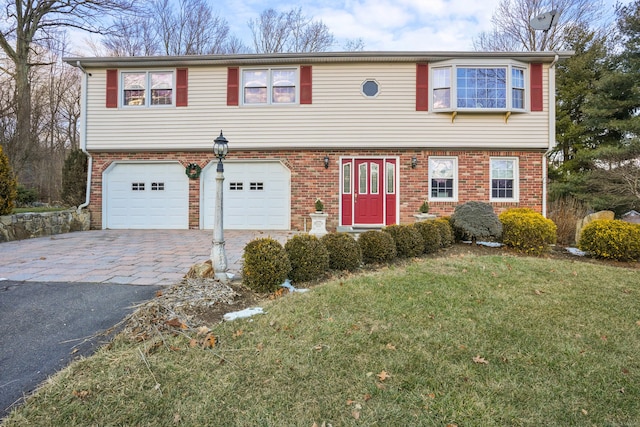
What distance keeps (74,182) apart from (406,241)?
1009 cm

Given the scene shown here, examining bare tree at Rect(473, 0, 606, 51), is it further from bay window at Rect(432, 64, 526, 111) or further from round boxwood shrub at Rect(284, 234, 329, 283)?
round boxwood shrub at Rect(284, 234, 329, 283)

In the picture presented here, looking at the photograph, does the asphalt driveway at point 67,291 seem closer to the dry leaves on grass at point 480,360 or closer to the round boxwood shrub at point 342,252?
the round boxwood shrub at point 342,252

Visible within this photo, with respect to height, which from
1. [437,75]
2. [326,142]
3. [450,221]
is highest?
[437,75]

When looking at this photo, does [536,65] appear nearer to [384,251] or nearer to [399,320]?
[384,251]

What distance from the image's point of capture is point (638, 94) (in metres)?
11.5

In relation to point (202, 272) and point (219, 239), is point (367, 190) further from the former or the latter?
point (202, 272)

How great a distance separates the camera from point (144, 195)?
9836mm

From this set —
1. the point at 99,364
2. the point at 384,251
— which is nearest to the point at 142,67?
the point at 384,251

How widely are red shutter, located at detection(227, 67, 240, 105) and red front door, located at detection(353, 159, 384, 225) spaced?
3984 millimetres

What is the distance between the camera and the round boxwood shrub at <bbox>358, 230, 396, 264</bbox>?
4891 mm

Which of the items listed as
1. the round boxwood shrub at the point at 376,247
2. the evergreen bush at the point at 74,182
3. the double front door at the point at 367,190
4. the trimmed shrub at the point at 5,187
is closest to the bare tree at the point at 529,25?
the double front door at the point at 367,190

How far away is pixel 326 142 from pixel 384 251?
5208mm

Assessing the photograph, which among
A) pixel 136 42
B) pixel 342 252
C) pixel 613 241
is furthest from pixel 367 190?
pixel 136 42

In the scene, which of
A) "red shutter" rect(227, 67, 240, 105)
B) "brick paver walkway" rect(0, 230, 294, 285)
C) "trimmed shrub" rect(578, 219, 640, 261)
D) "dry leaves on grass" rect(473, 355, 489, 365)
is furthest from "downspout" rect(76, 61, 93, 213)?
"trimmed shrub" rect(578, 219, 640, 261)
